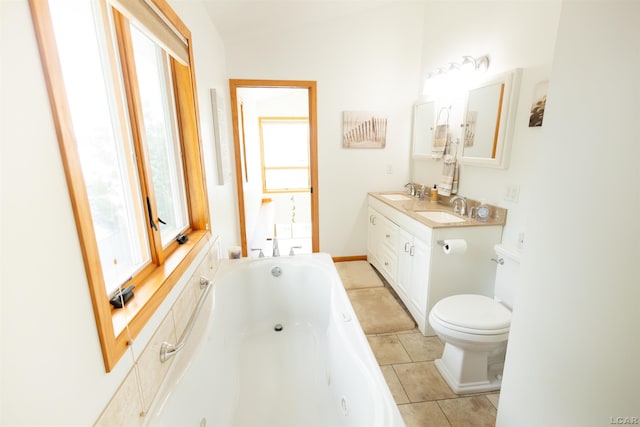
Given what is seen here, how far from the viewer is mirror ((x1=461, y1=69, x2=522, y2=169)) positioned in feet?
6.23

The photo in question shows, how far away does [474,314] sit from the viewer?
1.59 m

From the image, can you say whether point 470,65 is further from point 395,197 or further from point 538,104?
point 395,197

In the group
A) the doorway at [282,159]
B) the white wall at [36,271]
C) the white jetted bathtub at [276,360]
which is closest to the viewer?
the white wall at [36,271]

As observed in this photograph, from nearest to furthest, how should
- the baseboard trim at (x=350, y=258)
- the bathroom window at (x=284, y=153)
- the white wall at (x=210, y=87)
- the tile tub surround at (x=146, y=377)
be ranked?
the tile tub surround at (x=146, y=377)
the white wall at (x=210, y=87)
the baseboard trim at (x=350, y=258)
the bathroom window at (x=284, y=153)

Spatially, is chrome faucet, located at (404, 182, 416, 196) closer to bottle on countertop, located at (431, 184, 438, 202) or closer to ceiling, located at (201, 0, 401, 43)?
bottle on countertop, located at (431, 184, 438, 202)

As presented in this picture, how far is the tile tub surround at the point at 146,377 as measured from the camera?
78 centimetres

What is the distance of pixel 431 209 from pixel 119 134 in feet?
7.64

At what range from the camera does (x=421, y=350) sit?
2.00 m

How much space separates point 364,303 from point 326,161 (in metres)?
1.61

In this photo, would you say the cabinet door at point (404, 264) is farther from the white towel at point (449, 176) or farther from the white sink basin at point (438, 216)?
the white towel at point (449, 176)

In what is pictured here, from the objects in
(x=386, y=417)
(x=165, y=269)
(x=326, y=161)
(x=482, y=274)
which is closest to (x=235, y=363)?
(x=165, y=269)

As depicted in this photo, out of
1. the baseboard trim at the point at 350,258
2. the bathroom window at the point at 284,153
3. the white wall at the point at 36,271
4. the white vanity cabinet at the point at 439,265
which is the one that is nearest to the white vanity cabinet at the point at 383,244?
the baseboard trim at the point at 350,258

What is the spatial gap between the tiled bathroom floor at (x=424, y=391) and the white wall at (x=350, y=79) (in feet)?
5.15

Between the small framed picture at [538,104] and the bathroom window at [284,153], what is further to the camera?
the bathroom window at [284,153]
